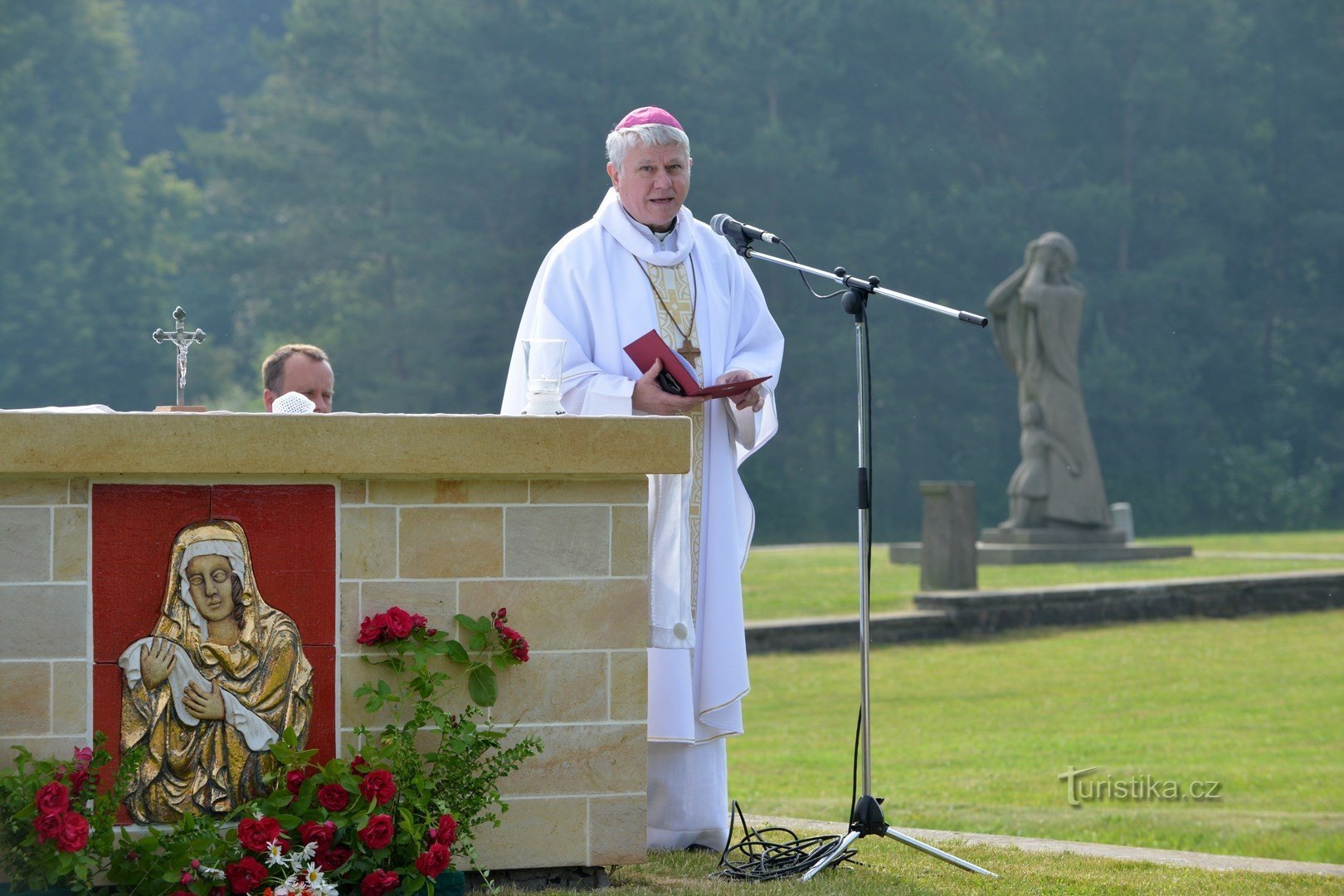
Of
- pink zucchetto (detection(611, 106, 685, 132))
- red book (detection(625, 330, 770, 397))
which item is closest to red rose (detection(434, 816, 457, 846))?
red book (detection(625, 330, 770, 397))

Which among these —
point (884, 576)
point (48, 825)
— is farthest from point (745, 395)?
point (884, 576)

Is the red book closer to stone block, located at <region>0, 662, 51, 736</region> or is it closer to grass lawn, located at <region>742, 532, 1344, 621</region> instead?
stone block, located at <region>0, 662, 51, 736</region>

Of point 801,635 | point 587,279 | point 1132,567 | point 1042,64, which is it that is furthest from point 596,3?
point 587,279

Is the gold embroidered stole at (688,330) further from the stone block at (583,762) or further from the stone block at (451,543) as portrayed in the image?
the stone block at (451,543)

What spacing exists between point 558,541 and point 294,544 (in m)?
0.58

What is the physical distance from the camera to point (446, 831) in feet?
11.9

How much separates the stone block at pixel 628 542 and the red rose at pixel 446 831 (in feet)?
2.22

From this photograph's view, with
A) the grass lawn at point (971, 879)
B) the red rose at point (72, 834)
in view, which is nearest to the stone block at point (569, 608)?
the grass lawn at point (971, 879)

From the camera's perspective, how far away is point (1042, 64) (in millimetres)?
35375

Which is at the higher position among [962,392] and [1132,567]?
[962,392]

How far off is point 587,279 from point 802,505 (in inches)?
1087

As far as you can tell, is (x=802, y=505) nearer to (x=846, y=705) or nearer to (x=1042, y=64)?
(x=1042, y=64)

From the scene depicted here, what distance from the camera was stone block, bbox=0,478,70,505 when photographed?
144 inches

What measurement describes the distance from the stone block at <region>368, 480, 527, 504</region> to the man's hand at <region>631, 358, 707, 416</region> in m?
0.67
